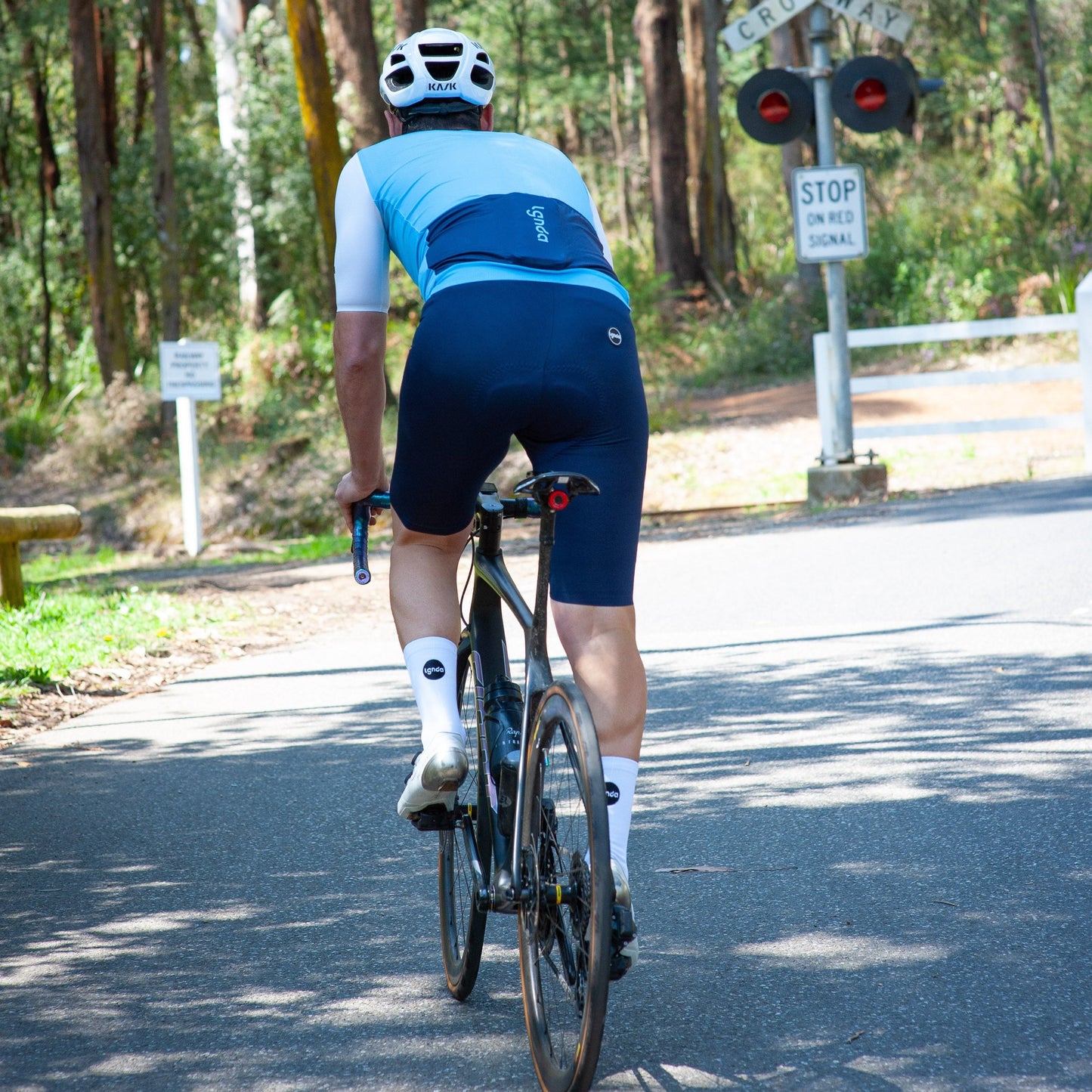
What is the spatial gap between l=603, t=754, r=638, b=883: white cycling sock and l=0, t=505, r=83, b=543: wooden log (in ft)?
21.5

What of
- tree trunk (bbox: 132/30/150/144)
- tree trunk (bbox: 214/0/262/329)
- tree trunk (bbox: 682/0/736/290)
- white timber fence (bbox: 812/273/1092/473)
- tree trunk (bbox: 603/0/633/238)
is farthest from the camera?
tree trunk (bbox: 603/0/633/238)

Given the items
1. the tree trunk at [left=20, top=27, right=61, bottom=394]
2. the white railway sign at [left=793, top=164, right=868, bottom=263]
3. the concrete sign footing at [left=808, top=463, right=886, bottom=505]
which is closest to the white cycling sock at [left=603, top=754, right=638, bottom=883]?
the concrete sign footing at [left=808, top=463, right=886, bottom=505]

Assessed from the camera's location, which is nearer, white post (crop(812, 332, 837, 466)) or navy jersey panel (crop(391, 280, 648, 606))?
navy jersey panel (crop(391, 280, 648, 606))

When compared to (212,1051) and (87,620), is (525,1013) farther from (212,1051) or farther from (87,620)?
(87,620)

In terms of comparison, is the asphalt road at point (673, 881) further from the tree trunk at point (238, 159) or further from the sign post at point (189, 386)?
the tree trunk at point (238, 159)

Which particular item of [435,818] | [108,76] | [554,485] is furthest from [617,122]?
[554,485]

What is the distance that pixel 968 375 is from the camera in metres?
13.5

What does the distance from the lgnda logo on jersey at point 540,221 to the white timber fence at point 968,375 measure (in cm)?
957

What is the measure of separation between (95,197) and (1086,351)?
53.5 feet

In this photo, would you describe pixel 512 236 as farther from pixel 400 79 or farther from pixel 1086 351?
pixel 1086 351

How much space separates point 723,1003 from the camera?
10.6 ft

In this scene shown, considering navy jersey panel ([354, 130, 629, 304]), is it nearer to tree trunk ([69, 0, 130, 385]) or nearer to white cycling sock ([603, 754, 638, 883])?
white cycling sock ([603, 754, 638, 883])

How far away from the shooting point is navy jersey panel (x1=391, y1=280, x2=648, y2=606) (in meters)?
2.83

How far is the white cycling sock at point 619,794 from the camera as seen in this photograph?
2.87m
